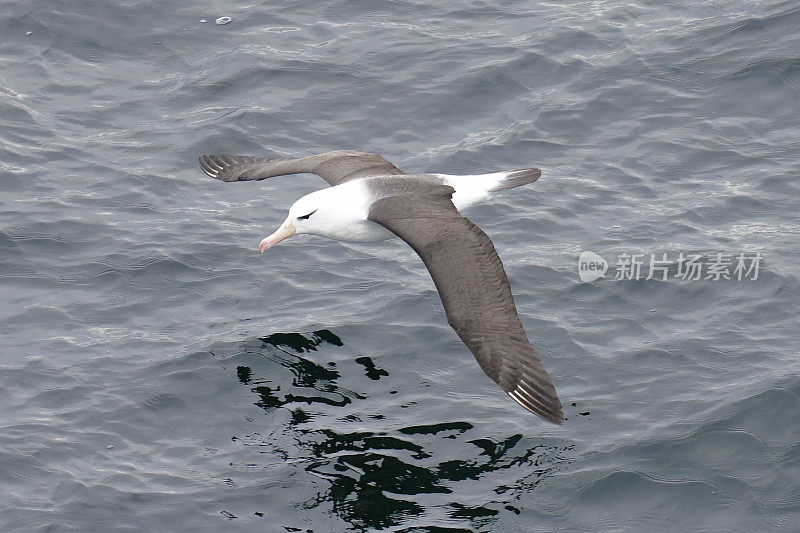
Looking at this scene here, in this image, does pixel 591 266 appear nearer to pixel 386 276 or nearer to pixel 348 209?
pixel 386 276

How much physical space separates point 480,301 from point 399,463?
1.49 meters

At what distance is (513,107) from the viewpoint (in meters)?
16.3

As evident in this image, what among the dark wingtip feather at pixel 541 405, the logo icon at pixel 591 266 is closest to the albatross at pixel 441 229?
the dark wingtip feather at pixel 541 405

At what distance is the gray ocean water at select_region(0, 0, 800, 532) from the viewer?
1028cm

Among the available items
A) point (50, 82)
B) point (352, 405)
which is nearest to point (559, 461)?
point (352, 405)

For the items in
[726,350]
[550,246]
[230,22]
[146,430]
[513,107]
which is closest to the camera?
[146,430]

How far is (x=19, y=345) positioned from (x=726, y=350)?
260 inches

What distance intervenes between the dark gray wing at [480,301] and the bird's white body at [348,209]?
1.87 ft

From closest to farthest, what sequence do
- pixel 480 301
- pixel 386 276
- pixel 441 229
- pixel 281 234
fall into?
pixel 480 301 < pixel 441 229 < pixel 281 234 < pixel 386 276

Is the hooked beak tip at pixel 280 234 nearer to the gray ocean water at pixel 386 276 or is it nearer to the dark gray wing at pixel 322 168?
the gray ocean water at pixel 386 276

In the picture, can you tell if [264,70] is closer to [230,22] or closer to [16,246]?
[230,22]

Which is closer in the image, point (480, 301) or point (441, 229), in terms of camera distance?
point (480, 301)

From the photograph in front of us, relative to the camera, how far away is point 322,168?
541 inches

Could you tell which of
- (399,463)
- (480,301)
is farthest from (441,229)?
(399,463)
